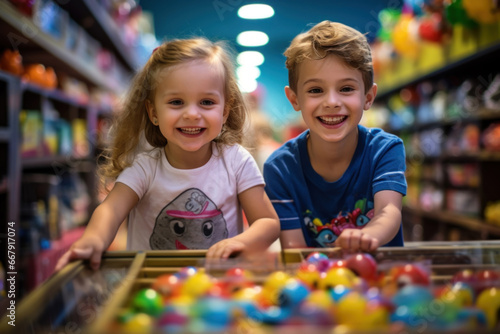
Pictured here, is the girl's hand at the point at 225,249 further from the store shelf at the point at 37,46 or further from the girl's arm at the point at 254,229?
the store shelf at the point at 37,46

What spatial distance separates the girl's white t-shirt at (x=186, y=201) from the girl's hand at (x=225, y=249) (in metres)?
0.42

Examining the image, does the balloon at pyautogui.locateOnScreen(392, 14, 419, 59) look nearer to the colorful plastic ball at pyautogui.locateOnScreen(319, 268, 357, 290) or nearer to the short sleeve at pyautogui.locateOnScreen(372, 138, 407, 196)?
the short sleeve at pyautogui.locateOnScreen(372, 138, 407, 196)

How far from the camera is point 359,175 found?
64.1 inches

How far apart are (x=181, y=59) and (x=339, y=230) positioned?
2.60 ft

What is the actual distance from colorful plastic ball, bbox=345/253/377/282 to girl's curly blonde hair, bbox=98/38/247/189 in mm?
803

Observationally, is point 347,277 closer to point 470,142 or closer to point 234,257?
point 234,257

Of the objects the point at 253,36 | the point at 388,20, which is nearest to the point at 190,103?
the point at 253,36

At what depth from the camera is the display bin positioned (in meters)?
0.72

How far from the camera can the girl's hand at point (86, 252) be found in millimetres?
1020

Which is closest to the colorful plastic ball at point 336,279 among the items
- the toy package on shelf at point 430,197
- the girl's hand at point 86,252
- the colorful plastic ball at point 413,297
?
the colorful plastic ball at point 413,297

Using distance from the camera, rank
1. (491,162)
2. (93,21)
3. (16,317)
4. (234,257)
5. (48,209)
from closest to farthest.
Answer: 1. (16,317)
2. (234,257)
3. (48,209)
4. (491,162)
5. (93,21)

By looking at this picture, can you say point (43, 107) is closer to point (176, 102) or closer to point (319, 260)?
point (176, 102)

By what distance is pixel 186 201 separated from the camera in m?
1.54

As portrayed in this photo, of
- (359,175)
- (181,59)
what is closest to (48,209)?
(181,59)
